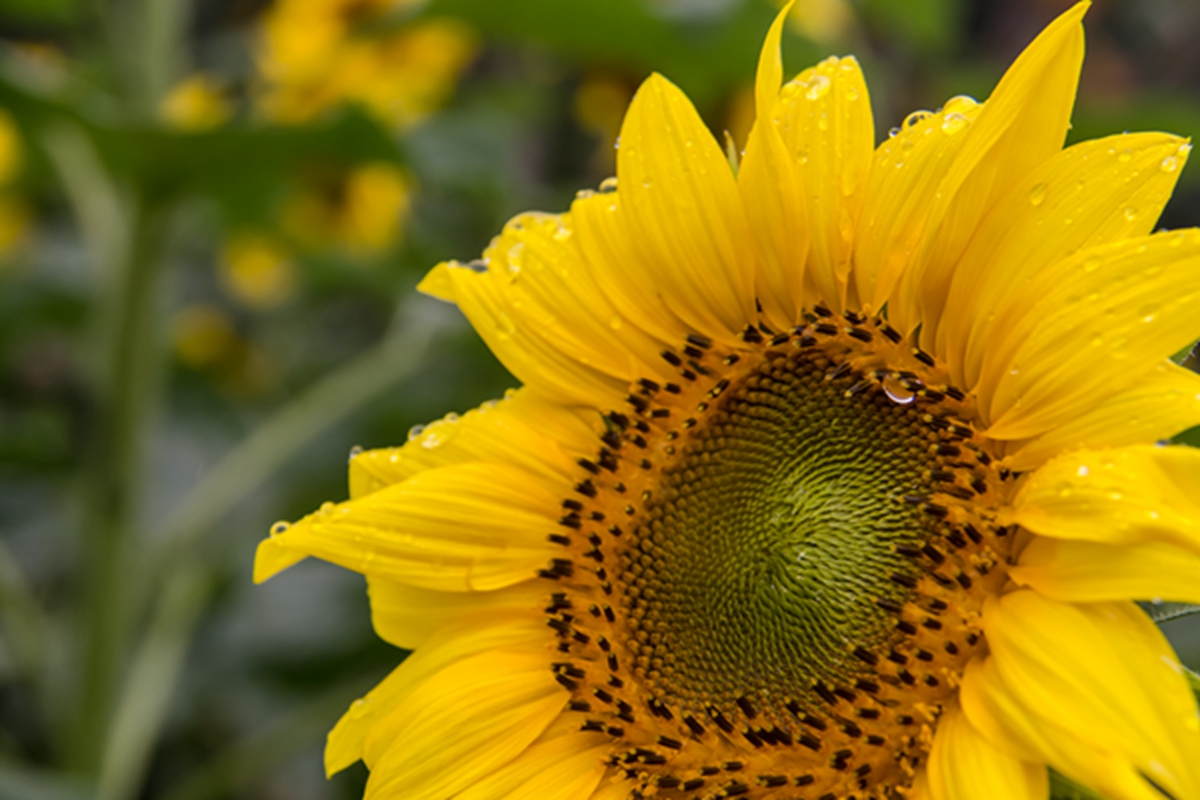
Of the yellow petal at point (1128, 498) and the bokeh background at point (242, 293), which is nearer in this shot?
the yellow petal at point (1128, 498)

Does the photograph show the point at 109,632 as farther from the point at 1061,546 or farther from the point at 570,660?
the point at 1061,546

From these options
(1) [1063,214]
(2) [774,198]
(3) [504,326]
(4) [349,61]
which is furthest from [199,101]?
(1) [1063,214]

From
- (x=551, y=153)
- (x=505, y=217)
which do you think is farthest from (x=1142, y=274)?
(x=551, y=153)

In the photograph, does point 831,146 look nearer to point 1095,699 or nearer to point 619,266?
point 619,266

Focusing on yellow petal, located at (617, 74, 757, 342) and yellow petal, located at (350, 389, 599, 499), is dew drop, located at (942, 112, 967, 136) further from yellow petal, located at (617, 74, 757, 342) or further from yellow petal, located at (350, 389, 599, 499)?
yellow petal, located at (350, 389, 599, 499)

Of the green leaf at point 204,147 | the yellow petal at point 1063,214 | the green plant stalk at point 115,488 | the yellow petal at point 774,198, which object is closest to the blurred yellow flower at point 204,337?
the green plant stalk at point 115,488

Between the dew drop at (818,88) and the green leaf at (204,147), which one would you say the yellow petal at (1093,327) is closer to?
the dew drop at (818,88)
